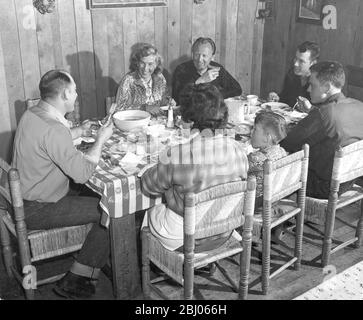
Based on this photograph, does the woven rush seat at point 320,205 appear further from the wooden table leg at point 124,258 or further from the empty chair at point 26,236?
the empty chair at point 26,236

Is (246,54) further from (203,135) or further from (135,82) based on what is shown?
(203,135)

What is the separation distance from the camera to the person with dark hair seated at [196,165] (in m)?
2.14

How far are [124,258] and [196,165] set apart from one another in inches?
30.5

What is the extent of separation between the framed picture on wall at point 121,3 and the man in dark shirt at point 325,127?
189 centimetres

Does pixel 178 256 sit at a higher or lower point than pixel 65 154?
lower

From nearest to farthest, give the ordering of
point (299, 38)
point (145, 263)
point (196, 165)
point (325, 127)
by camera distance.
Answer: point (196, 165)
point (145, 263)
point (325, 127)
point (299, 38)

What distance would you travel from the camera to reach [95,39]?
4.10 meters

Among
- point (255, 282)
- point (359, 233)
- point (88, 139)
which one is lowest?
point (255, 282)

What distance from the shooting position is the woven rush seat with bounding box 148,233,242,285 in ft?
7.56

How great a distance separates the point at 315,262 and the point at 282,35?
280cm

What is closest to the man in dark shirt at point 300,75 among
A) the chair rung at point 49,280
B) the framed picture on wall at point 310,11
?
the framed picture on wall at point 310,11

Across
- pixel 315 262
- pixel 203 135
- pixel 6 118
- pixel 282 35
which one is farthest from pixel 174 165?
pixel 282 35

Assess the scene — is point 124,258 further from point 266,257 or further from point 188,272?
point 266,257

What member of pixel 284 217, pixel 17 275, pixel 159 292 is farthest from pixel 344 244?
pixel 17 275
